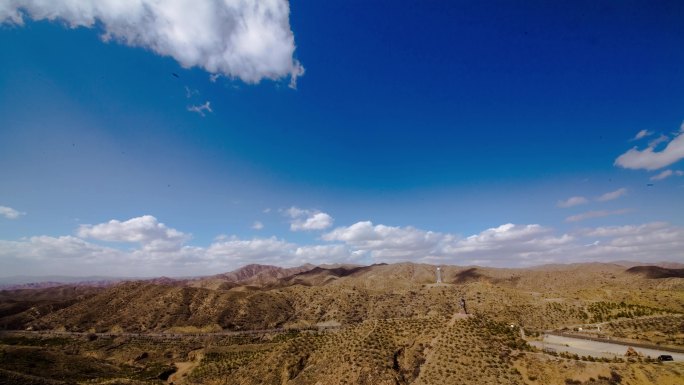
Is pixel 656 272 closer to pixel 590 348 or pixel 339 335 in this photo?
pixel 590 348

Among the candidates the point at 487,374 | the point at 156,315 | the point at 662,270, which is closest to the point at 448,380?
the point at 487,374

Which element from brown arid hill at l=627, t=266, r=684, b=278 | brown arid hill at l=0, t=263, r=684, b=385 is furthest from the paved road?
brown arid hill at l=627, t=266, r=684, b=278

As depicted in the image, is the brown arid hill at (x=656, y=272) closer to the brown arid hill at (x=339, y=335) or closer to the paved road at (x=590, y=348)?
the brown arid hill at (x=339, y=335)

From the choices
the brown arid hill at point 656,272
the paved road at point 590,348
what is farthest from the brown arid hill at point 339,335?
the brown arid hill at point 656,272

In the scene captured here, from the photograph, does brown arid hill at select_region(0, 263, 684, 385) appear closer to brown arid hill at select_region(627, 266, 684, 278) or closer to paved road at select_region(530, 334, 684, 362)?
paved road at select_region(530, 334, 684, 362)

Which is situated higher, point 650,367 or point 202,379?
point 650,367

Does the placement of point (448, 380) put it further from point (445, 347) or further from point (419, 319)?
point (419, 319)
